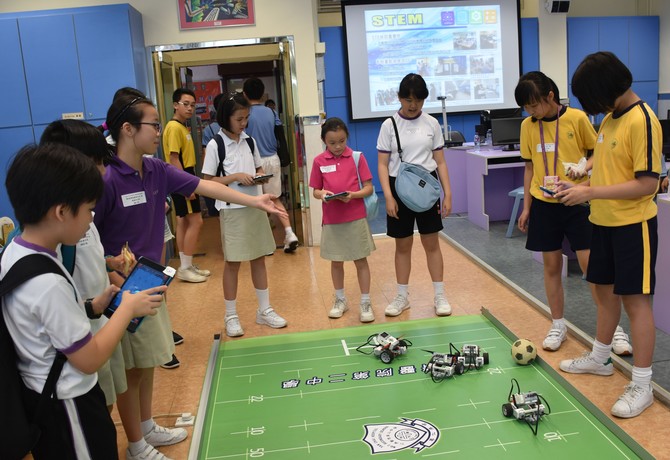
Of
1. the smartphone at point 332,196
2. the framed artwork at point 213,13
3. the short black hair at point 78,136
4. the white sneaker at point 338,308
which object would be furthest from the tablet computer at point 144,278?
the framed artwork at point 213,13

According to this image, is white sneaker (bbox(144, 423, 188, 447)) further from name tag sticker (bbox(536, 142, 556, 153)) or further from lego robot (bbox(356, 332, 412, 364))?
name tag sticker (bbox(536, 142, 556, 153))

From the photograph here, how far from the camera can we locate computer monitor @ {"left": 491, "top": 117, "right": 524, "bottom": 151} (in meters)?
6.46

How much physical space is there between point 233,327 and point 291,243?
6.43 ft

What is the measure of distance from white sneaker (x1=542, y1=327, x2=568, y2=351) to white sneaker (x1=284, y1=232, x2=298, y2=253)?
2836 mm

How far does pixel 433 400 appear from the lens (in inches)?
109

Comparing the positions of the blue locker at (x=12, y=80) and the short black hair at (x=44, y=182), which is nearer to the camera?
the short black hair at (x=44, y=182)

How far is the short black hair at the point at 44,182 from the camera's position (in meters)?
1.46

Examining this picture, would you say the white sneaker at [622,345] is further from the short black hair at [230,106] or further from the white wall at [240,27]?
the white wall at [240,27]

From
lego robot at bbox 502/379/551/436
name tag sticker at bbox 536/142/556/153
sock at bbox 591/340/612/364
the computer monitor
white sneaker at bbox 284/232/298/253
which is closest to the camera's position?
lego robot at bbox 502/379/551/436

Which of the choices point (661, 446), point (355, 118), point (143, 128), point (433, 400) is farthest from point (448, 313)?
point (355, 118)

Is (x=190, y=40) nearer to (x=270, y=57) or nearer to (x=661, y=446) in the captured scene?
(x=270, y=57)

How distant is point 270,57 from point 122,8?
5.33ft

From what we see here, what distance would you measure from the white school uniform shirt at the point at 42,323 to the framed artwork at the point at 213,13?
485 cm

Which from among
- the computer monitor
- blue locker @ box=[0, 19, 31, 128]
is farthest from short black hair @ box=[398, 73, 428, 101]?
blue locker @ box=[0, 19, 31, 128]
